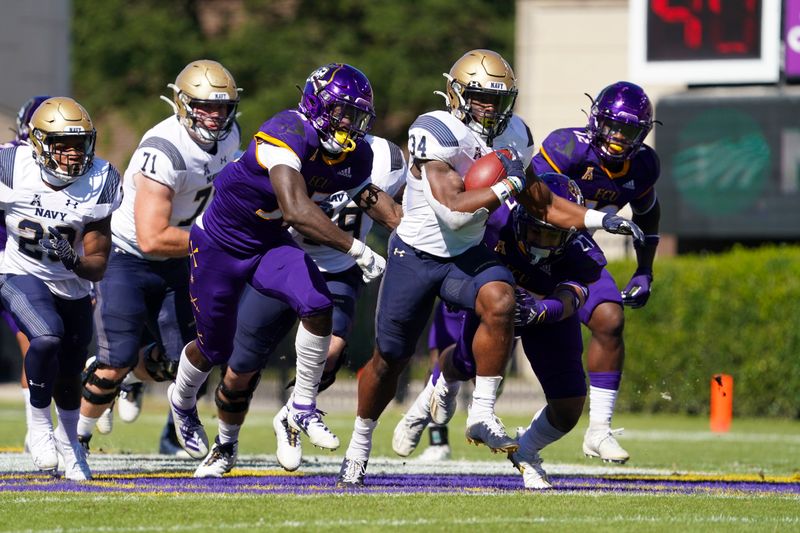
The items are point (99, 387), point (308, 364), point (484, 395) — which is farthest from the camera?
point (99, 387)

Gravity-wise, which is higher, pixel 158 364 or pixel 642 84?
pixel 642 84

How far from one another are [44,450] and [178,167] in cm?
185

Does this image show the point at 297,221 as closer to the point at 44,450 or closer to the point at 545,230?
the point at 545,230

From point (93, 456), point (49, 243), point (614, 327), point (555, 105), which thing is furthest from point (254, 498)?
point (555, 105)

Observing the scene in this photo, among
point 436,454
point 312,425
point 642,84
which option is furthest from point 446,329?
point 642,84

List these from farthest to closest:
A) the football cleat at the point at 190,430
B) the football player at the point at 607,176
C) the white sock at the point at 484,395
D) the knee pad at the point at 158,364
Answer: the knee pad at the point at 158,364, the football cleat at the point at 190,430, the football player at the point at 607,176, the white sock at the point at 484,395

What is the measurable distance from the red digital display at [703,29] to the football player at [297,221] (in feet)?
30.4

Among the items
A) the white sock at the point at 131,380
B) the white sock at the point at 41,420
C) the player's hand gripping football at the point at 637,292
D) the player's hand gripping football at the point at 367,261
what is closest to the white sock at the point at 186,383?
the white sock at the point at 41,420

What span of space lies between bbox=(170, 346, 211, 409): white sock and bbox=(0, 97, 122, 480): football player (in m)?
0.54

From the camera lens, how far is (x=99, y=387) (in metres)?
8.59

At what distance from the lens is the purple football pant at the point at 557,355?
7008mm

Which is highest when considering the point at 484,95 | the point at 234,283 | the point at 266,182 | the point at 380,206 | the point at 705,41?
the point at 705,41

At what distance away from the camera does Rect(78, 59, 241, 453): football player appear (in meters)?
8.13

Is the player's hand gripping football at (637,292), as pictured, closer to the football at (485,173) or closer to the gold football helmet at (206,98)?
the football at (485,173)
